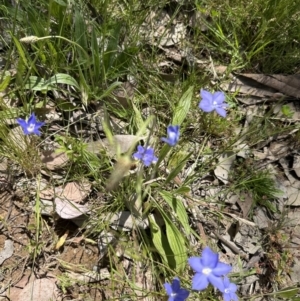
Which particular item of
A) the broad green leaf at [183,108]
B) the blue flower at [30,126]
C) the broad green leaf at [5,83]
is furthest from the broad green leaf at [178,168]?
the broad green leaf at [5,83]

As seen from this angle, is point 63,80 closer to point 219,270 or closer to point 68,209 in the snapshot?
point 68,209

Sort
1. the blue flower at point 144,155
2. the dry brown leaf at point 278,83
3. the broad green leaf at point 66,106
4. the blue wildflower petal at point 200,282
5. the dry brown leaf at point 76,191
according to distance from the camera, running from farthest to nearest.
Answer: the dry brown leaf at point 278,83 → the broad green leaf at point 66,106 → the dry brown leaf at point 76,191 → the blue flower at point 144,155 → the blue wildflower petal at point 200,282

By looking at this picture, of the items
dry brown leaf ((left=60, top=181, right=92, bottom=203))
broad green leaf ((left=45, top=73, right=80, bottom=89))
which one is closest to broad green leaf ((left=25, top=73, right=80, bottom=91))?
broad green leaf ((left=45, top=73, right=80, bottom=89))

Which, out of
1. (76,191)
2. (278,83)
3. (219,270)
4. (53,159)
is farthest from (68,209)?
(278,83)

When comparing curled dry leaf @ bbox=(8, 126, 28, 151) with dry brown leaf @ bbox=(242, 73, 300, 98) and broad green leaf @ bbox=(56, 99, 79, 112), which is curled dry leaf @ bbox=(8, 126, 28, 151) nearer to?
broad green leaf @ bbox=(56, 99, 79, 112)

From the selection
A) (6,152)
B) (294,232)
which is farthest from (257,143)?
(6,152)

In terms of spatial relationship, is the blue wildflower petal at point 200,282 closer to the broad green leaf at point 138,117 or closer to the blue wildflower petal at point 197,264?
the blue wildflower petal at point 197,264
